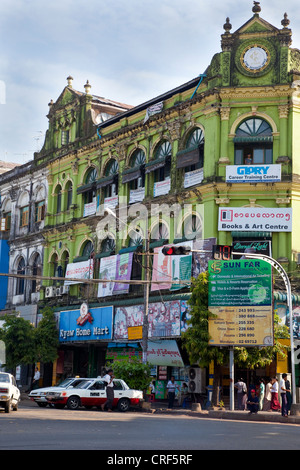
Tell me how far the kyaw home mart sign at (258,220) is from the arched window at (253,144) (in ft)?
8.79

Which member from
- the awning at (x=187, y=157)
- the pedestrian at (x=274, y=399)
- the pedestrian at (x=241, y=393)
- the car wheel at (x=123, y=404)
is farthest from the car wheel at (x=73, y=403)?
the awning at (x=187, y=157)

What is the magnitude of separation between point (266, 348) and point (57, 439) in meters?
17.2

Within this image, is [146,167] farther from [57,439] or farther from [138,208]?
[57,439]

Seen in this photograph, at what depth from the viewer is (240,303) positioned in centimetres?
2897

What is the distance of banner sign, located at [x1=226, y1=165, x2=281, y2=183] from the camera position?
114 ft

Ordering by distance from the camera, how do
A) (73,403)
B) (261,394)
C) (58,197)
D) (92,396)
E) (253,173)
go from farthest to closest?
(58,197), (253,173), (261,394), (92,396), (73,403)

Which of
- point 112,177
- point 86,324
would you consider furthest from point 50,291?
point 112,177

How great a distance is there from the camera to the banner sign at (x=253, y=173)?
3472 cm

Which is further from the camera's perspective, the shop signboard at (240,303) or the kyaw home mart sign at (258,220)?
A: the kyaw home mart sign at (258,220)

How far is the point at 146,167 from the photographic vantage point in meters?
40.2

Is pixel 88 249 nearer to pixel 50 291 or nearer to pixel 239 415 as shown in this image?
pixel 50 291

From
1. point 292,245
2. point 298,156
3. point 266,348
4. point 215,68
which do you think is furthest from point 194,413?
point 215,68

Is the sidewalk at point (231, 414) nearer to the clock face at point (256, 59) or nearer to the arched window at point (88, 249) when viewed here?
the arched window at point (88, 249)

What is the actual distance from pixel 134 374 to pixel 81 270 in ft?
44.6
